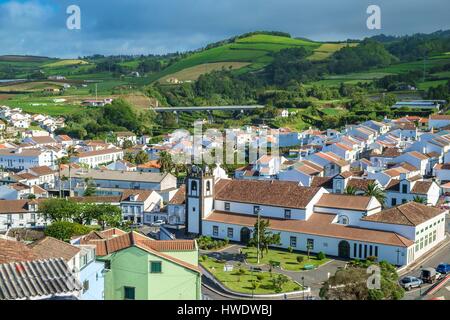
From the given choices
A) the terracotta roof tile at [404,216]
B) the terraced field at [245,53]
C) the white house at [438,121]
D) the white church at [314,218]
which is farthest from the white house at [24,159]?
the terraced field at [245,53]

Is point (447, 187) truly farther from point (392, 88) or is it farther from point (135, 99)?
point (135, 99)

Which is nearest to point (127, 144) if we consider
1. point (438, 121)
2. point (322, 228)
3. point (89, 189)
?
point (89, 189)

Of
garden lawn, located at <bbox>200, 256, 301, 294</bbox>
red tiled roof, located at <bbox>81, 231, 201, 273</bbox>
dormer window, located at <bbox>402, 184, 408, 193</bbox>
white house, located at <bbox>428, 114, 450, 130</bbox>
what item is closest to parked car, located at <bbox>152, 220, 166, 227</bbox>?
garden lawn, located at <bbox>200, 256, 301, 294</bbox>

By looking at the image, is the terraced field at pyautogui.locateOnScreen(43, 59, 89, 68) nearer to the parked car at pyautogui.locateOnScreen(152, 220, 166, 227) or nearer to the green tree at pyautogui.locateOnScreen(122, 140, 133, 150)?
the green tree at pyautogui.locateOnScreen(122, 140, 133, 150)

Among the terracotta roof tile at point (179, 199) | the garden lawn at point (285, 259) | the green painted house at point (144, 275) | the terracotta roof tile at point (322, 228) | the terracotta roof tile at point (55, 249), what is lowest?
the garden lawn at point (285, 259)

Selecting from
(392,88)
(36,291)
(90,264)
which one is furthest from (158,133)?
(36,291)

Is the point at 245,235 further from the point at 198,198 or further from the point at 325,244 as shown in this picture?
the point at 325,244

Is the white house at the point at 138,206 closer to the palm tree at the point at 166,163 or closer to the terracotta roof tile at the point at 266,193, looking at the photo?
the terracotta roof tile at the point at 266,193
